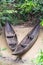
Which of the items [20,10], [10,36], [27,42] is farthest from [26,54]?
[20,10]

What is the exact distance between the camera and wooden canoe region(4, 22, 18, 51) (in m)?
7.10

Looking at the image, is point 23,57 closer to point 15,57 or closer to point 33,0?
point 15,57

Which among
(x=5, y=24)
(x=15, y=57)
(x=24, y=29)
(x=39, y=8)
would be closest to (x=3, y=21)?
(x=5, y=24)

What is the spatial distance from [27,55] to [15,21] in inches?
83.7

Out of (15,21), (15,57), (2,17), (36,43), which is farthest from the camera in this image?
(15,21)

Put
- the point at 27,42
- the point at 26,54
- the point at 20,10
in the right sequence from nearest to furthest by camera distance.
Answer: the point at 26,54, the point at 27,42, the point at 20,10

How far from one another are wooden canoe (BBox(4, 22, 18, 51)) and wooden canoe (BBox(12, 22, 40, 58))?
0.75 feet

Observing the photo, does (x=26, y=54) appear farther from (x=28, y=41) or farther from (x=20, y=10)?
(x=20, y=10)

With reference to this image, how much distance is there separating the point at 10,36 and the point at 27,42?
713mm

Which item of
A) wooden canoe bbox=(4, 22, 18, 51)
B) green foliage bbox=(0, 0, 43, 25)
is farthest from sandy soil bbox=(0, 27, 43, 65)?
green foliage bbox=(0, 0, 43, 25)

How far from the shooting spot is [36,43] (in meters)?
7.54

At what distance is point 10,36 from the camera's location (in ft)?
25.2

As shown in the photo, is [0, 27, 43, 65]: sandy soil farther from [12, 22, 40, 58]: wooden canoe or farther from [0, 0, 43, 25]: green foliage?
[0, 0, 43, 25]: green foliage

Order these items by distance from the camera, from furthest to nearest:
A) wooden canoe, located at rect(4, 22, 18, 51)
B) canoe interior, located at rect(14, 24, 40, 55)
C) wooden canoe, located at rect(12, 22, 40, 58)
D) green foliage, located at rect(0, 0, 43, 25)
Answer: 1. green foliage, located at rect(0, 0, 43, 25)
2. wooden canoe, located at rect(4, 22, 18, 51)
3. canoe interior, located at rect(14, 24, 40, 55)
4. wooden canoe, located at rect(12, 22, 40, 58)
